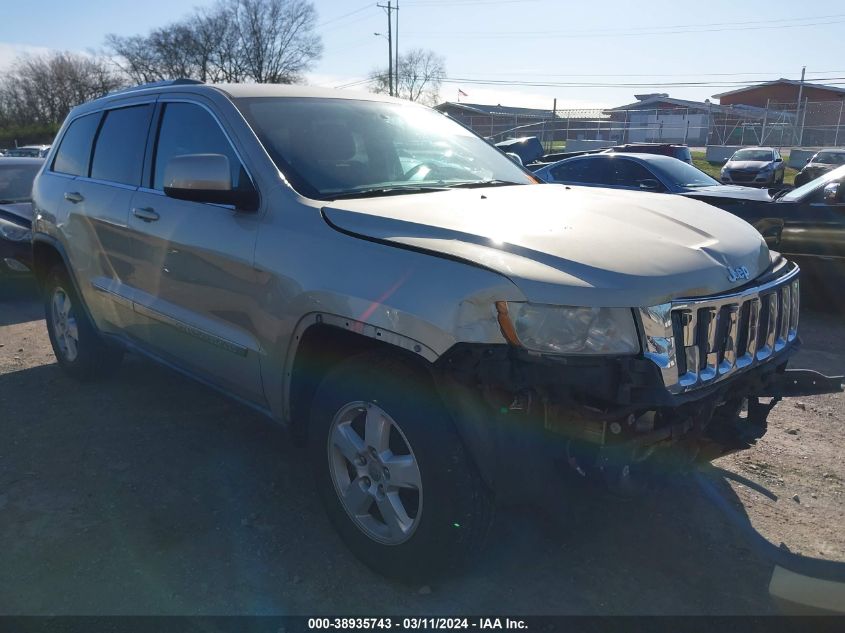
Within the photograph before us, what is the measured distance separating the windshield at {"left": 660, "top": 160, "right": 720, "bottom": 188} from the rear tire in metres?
7.43

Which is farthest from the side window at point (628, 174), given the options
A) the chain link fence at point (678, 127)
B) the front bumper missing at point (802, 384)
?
the chain link fence at point (678, 127)

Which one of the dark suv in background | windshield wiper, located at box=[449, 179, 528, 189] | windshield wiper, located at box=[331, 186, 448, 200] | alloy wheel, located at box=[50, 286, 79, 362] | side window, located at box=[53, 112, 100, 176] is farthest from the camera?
the dark suv in background

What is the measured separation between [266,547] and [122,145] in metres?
2.67

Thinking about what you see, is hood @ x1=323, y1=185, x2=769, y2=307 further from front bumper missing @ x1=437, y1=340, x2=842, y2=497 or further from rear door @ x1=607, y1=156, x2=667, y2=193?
rear door @ x1=607, y1=156, x2=667, y2=193

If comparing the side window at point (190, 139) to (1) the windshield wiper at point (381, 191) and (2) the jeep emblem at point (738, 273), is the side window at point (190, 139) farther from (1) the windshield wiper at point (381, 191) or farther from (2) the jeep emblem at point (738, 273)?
(2) the jeep emblem at point (738, 273)

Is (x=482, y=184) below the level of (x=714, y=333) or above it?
above

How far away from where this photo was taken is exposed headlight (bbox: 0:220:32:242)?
8359 millimetres

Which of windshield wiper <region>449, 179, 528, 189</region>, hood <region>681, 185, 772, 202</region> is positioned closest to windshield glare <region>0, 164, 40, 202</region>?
windshield wiper <region>449, 179, 528, 189</region>

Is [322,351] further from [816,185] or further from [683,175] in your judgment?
[683,175]

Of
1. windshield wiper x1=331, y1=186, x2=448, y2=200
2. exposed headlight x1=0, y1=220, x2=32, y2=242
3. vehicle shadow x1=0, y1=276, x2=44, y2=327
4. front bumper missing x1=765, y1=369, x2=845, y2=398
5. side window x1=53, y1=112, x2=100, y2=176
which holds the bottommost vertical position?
vehicle shadow x1=0, y1=276, x2=44, y2=327

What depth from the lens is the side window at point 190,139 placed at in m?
3.28

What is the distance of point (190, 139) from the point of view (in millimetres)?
3680

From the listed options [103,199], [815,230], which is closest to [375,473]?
[103,199]

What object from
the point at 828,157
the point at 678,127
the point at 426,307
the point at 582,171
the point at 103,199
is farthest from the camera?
the point at 678,127
